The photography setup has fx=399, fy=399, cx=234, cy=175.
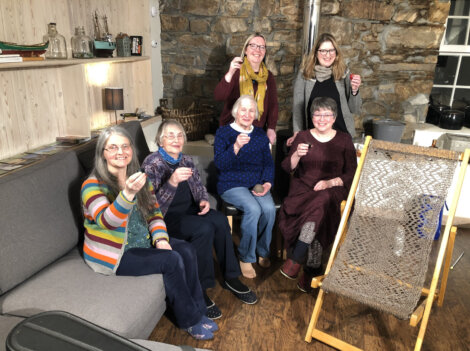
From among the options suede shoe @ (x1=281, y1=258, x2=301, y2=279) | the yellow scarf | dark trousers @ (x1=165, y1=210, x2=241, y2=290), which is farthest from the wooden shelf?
suede shoe @ (x1=281, y1=258, x2=301, y2=279)

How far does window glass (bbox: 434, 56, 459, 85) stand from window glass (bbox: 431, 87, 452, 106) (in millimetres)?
74

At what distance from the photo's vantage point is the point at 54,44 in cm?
269

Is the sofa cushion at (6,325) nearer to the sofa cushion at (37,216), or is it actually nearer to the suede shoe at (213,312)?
the sofa cushion at (37,216)

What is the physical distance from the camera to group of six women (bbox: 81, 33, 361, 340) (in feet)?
6.47

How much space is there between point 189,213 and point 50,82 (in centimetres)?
135

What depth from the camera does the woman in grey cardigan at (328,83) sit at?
115 inches

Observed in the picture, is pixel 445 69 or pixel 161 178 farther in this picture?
pixel 445 69

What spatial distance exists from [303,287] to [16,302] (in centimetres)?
167

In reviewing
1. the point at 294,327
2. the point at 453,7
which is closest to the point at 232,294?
the point at 294,327

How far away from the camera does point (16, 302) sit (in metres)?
1.75

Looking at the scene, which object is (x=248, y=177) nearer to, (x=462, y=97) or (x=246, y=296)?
(x=246, y=296)

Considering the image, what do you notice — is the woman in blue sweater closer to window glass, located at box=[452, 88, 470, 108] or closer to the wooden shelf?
the wooden shelf

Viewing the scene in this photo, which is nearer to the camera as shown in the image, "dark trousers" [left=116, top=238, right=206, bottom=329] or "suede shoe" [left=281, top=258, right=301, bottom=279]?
"dark trousers" [left=116, top=238, right=206, bottom=329]

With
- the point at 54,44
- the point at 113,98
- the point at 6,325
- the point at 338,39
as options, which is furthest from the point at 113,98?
the point at 338,39
